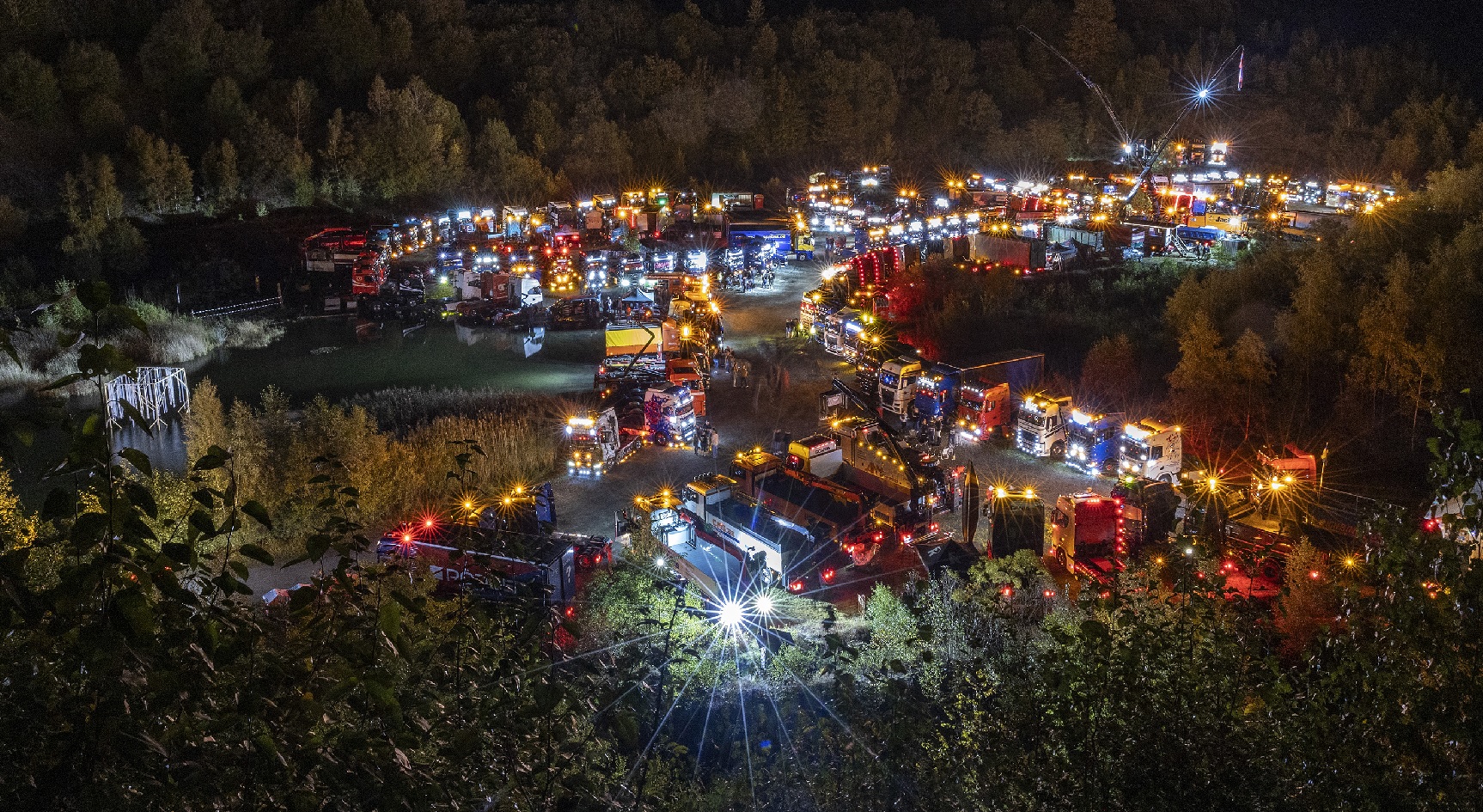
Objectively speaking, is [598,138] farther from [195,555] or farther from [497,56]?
[195,555]

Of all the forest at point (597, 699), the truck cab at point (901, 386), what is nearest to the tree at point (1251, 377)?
the truck cab at point (901, 386)

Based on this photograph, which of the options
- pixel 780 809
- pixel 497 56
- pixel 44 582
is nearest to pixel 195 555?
pixel 780 809

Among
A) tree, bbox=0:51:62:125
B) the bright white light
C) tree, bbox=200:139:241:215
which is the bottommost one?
the bright white light

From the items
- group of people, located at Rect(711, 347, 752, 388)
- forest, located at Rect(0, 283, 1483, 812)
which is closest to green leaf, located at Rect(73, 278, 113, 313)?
forest, located at Rect(0, 283, 1483, 812)

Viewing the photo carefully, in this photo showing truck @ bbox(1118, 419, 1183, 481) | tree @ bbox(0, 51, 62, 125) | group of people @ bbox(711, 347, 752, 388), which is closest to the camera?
truck @ bbox(1118, 419, 1183, 481)

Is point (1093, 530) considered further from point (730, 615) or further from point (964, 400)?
point (964, 400)

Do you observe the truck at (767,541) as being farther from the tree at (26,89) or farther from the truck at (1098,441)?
the tree at (26,89)

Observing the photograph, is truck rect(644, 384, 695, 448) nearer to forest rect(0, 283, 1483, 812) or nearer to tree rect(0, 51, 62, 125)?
forest rect(0, 283, 1483, 812)
